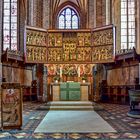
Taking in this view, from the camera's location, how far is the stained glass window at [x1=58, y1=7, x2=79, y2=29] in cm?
3369

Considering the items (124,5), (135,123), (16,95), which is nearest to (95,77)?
(124,5)

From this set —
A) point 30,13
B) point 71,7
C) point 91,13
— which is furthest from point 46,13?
point 71,7

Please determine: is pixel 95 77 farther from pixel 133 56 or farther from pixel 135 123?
pixel 135 123

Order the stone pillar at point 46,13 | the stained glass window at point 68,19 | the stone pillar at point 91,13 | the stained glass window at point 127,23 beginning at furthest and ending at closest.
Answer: the stained glass window at point 68,19
the stone pillar at point 91,13
the stone pillar at point 46,13
the stained glass window at point 127,23

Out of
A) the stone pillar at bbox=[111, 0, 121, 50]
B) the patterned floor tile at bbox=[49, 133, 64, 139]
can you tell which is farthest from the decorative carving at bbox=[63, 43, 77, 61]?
the patterned floor tile at bbox=[49, 133, 64, 139]

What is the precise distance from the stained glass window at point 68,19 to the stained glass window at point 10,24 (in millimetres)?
12372

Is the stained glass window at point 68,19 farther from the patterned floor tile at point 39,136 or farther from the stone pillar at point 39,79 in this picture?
the patterned floor tile at point 39,136

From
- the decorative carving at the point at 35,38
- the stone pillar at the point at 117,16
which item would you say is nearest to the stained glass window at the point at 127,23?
the stone pillar at the point at 117,16

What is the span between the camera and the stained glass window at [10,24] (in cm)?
2128

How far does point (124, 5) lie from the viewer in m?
21.3

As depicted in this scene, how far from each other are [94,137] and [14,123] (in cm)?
232

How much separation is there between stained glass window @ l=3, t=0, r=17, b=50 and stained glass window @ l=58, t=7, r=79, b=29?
12372mm

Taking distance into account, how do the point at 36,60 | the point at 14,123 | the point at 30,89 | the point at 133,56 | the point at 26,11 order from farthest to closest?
1. the point at 26,11
2. the point at 30,89
3. the point at 36,60
4. the point at 133,56
5. the point at 14,123

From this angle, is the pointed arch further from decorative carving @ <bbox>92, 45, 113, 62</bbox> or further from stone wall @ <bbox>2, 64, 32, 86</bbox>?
decorative carving @ <bbox>92, 45, 113, 62</bbox>
